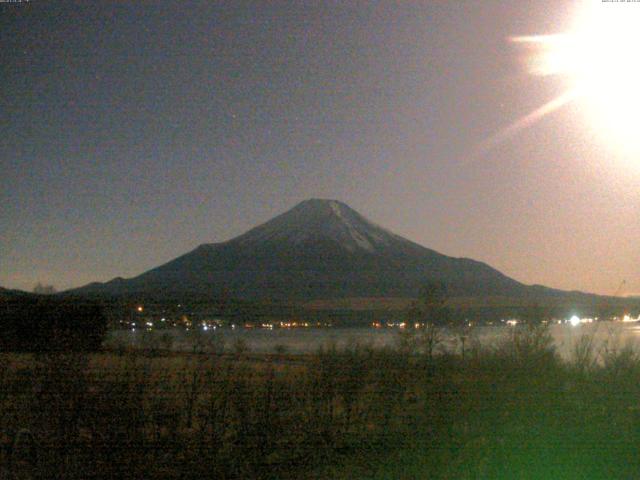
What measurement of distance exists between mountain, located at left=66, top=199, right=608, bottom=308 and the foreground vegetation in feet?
28.4

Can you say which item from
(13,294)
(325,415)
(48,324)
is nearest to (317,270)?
(13,294)

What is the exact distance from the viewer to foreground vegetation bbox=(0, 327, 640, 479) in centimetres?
691

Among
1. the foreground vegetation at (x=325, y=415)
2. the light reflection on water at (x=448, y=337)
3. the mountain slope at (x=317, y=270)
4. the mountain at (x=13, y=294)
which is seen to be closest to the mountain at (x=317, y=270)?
the mountain slope at (x=317, y=270)

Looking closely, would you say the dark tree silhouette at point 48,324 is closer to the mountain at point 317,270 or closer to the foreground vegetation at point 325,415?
the foreground vegetation at point 325,415

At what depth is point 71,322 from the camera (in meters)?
9.90

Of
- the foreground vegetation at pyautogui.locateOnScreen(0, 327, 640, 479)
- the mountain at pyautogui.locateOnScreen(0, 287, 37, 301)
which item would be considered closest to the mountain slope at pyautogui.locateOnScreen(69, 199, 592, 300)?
the mountain at pyautogui.locateOnScreen(0, 287, 37, 301)

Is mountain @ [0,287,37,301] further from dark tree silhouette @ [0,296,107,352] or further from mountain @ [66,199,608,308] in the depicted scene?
mountain @ [66,199,608,308]

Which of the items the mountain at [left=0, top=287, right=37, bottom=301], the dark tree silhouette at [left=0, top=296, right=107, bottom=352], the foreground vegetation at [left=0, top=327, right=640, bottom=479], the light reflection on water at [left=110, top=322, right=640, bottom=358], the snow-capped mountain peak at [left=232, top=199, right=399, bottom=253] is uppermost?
the snow-capped mountain peak at [left=232, top=199, right=399, bottom=253]

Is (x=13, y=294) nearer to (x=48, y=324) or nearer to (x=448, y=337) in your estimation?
(x=48, y=324)

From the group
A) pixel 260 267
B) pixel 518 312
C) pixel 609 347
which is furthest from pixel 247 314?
pixel 260 267

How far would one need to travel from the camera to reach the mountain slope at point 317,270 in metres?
26.8

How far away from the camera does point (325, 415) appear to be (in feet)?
28.1

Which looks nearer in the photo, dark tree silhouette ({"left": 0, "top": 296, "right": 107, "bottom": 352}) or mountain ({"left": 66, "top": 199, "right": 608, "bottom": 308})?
dark tree silhouette ({"left": 0, "top": 296, "right": 107, "bottom": 352})

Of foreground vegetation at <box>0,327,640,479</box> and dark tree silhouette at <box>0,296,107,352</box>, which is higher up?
dark tree silhouette at <box>0,296,107,352</box>
